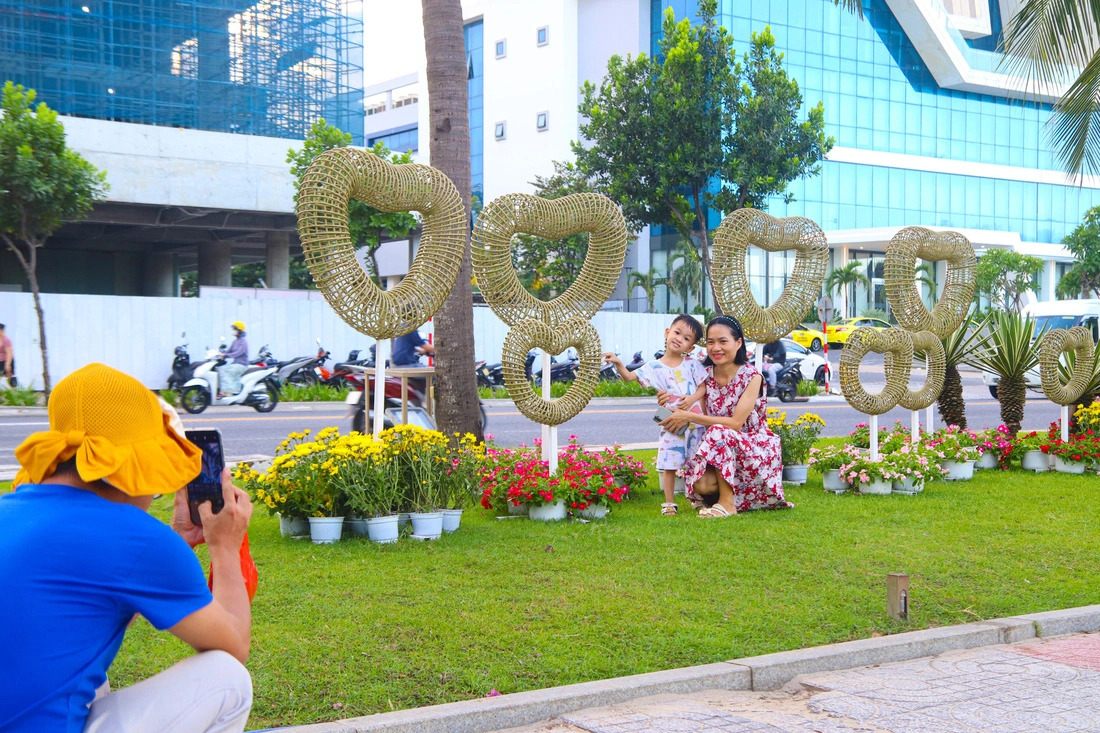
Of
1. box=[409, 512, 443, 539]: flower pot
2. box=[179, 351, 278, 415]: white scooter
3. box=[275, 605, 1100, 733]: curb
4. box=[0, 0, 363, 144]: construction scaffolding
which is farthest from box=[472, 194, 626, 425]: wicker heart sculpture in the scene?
box=[0, 0, 363, 144]: construction scaffolding

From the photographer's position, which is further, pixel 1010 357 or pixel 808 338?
pixel 808 338

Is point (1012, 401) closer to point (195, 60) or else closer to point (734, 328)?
point (734, 328)

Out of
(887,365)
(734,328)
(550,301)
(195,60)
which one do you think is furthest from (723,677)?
(195,60)

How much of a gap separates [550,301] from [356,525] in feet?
7.63

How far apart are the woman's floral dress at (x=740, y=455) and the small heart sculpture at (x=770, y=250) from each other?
1.26 m

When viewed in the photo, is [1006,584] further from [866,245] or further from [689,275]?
[866,245]

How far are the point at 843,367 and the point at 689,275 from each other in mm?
36117

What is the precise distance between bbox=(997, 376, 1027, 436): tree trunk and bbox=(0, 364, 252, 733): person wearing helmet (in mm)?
11470

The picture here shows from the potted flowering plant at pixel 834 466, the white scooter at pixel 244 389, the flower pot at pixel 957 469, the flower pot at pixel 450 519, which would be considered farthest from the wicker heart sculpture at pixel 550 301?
the white scooter at pixel 244 389

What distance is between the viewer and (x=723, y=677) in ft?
15.0

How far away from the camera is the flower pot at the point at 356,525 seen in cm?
714

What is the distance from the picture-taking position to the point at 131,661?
14.9 feet

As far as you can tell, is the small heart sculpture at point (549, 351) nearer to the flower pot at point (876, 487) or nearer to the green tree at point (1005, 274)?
the flower pot at point (876, 487)

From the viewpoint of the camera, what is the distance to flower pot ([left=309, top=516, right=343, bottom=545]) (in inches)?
A: 275
